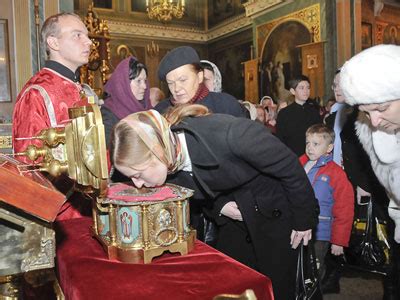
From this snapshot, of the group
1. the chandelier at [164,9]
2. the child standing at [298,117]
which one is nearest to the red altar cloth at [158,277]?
the child standing at [298,117]

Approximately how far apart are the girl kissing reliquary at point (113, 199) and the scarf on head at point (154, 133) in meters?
0.15

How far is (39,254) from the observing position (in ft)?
3.53

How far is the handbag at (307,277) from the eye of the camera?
2348 mm

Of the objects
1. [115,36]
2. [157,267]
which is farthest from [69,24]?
[115,36]

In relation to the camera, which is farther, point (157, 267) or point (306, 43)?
point (306, 43)

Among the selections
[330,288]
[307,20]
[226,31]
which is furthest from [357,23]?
[330,288]

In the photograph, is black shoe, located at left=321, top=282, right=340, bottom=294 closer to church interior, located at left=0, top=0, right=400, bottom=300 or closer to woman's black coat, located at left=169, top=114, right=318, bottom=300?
church interior, located at left=0, top=0, right=400, bottom=300

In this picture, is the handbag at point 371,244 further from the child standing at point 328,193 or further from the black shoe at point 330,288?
the black shoe at point 330,288

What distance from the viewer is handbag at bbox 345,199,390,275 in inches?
127

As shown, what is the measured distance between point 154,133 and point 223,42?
58.1 feet

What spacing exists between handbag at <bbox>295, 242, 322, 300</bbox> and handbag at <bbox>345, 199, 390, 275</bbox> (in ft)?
3.53

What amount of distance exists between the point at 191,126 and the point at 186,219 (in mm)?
442

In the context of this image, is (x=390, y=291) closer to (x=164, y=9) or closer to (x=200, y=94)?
(x=200, y=94)

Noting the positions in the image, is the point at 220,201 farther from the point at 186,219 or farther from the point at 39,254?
the point at 39,254
